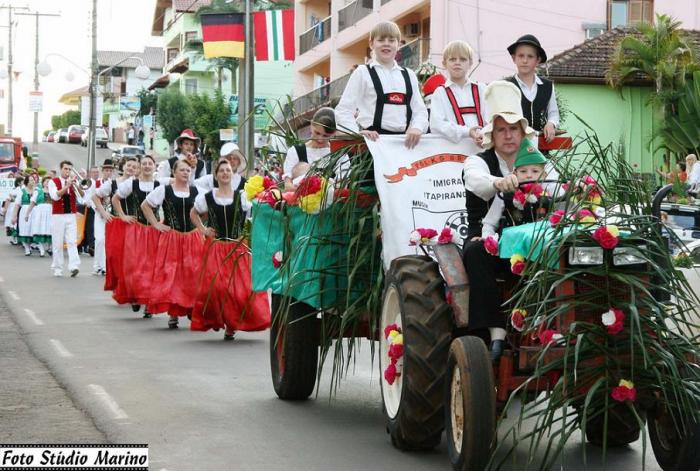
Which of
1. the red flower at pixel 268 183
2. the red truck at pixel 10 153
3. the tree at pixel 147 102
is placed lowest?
the red flower at pixel 268 183

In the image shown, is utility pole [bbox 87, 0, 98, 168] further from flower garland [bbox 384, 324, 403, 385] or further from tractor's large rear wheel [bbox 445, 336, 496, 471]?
tractor's large rear wheel [bbox 445, 336, 496, 471]

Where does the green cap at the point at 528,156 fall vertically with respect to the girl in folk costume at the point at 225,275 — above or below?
above

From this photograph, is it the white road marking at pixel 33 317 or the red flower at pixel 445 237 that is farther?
the white road marking at pixel 33 317

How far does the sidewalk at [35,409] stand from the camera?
8.10 meters

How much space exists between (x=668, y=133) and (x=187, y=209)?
1789cm

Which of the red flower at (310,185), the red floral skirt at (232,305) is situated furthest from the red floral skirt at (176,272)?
the red flower at (310,185)

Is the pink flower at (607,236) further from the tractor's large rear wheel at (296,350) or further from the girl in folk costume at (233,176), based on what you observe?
the girl in folk costume at (233,176)

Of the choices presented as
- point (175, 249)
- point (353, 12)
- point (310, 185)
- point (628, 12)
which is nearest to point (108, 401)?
point (310, 185)

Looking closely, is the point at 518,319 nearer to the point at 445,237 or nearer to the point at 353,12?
the point at 445,237

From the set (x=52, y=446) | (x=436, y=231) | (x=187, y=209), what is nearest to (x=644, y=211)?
(x=436, y=231)

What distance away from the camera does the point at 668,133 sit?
30203mm

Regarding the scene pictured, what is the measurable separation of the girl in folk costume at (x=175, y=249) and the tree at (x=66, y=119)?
141m

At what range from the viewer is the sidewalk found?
319 inches

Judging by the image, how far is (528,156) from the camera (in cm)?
738
